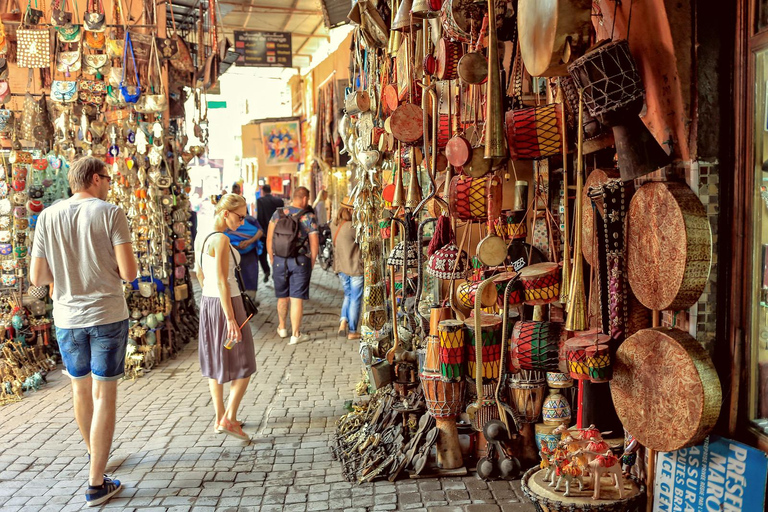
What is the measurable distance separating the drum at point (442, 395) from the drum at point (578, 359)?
1.03m

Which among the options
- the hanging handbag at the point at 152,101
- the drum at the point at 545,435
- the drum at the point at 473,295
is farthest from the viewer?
the hanging handbag at the point at 152,101

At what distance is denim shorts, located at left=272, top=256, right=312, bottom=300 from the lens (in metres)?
6.97

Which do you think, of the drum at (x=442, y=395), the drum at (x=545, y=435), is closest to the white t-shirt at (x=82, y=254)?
the drum at (x=442, y=395)

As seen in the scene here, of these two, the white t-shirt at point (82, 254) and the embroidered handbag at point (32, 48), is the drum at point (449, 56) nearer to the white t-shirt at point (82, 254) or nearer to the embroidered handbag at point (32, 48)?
the white t-shirt at point (82, 254)

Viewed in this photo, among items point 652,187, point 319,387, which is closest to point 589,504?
point 652,187

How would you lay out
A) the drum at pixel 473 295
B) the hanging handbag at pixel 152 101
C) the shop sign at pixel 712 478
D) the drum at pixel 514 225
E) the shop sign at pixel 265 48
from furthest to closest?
the shop sign at pixel 265 48 → the hanging handbag at pixel 152 101 → the drum at pixel 514 225 → the drum at pixel 473 295 → the shop sign at pixel 712 478

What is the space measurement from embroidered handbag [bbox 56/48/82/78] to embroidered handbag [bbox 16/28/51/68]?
0.41ft

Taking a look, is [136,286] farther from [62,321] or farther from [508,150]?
[508,150]

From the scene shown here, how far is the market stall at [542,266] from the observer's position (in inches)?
74.9

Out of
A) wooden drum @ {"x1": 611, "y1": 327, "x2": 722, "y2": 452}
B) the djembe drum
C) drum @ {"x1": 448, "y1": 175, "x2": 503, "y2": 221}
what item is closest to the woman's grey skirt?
the djembe drum

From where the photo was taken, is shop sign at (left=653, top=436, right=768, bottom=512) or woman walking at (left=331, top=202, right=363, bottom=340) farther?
woman walking at (left=331, top=202, right=363, bottom=340)

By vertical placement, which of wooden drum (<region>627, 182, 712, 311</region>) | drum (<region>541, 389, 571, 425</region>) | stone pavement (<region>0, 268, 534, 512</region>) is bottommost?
stone pavement (<region>0, 268, 534, 512</region>)

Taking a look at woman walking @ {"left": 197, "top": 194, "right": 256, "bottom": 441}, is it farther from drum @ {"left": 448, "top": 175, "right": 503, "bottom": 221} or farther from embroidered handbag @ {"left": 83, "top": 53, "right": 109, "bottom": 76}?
embroidered handbag @ {"left": 83, "top": 53, "right": 109, "bottom": 76}

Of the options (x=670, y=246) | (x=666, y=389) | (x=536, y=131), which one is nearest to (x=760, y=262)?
(x=670, y=246)
